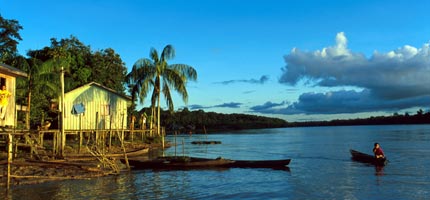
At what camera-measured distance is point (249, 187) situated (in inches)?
723

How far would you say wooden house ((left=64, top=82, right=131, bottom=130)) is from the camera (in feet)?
97.0

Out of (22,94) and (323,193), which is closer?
(323,193)

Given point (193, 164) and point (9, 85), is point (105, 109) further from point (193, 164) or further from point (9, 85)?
point (9, 85)

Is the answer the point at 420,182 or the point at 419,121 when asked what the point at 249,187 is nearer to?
the point at 420,182

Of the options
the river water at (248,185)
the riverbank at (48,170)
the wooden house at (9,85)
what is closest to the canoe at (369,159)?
the river water at (248,185)

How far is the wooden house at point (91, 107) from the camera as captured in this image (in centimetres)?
2956

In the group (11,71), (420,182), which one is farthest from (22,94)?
(420,182)

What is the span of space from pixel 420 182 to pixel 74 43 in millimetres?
33455

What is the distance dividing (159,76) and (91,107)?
8.95 metres

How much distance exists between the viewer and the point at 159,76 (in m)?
38.1

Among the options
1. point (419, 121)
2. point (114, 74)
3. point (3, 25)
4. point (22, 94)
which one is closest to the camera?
point (22, 94)

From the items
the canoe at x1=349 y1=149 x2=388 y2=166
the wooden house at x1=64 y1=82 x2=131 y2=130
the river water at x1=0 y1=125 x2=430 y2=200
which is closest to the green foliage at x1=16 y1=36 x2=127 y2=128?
the wooden house at x1=64 y1=82 x2=131 y2=130

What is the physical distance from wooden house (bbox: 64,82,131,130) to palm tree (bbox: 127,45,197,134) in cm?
472

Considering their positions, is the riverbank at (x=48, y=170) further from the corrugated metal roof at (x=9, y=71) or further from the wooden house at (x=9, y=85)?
the corrugated metal roof at (x=9, y=71)
